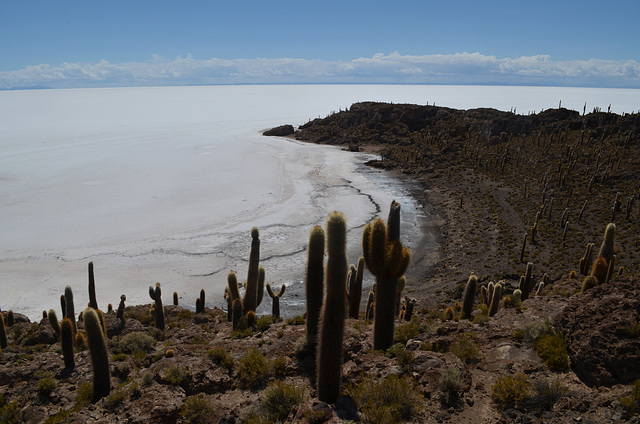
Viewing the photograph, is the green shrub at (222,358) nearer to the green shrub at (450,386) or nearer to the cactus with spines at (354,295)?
the green shrub at (450,386)

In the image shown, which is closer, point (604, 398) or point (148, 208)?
point (604, 398)

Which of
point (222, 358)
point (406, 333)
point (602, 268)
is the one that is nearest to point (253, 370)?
point (222, 358)

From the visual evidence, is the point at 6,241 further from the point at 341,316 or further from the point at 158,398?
the point at 341,316

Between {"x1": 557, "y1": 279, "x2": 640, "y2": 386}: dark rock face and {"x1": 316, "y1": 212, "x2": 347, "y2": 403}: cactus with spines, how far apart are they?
445 centimetres

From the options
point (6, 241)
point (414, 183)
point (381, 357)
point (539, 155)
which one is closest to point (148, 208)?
point (6, 241)

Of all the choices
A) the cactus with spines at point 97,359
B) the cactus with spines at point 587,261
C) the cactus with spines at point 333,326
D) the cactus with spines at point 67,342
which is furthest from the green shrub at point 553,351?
the cactus with spines at point 67,342

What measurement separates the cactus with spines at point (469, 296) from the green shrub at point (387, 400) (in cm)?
733

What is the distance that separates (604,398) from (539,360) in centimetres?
211

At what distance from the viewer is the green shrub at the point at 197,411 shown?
8.10 m

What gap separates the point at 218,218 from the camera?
1359 inches

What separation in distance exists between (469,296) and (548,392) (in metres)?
7.51

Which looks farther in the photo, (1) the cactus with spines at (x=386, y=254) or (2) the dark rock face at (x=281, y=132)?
(2) the dark rock face at (x=281, y=132)

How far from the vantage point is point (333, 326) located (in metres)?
7.80

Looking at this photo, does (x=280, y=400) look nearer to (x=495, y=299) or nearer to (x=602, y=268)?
(x=495, y=299)
